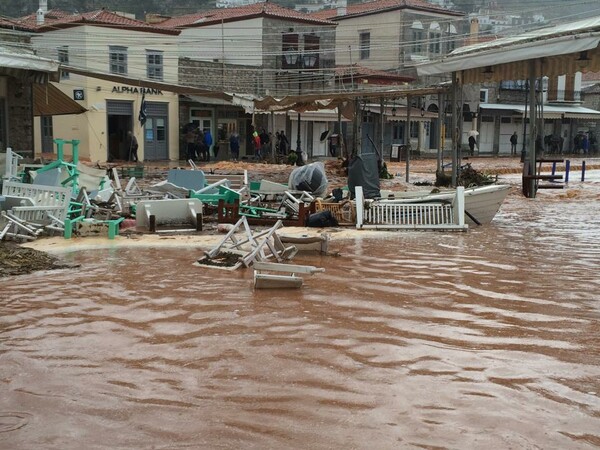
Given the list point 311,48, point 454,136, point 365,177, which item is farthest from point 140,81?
point 311,48

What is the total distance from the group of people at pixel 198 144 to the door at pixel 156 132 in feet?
3.81

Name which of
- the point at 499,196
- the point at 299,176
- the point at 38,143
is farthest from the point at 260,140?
the point at 499,196

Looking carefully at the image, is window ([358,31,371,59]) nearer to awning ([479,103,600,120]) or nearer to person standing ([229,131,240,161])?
awning ([479,103,600,120])

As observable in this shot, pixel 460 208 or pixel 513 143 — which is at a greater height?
pixel 513 143

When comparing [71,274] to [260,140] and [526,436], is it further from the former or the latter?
[260,140]

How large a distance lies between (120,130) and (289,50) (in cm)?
1129

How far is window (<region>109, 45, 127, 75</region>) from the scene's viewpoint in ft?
113

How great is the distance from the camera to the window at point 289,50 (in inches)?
1658

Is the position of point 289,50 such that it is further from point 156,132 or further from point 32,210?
point 32,210

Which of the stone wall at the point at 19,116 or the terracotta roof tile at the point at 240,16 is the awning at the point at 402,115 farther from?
the stone wall at the point at 19,116

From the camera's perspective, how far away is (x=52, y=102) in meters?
22.7

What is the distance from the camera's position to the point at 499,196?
1447cm

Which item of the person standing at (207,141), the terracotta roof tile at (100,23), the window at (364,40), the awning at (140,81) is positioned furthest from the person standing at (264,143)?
the window at (364,40)

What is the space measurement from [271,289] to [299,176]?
8726 mm
